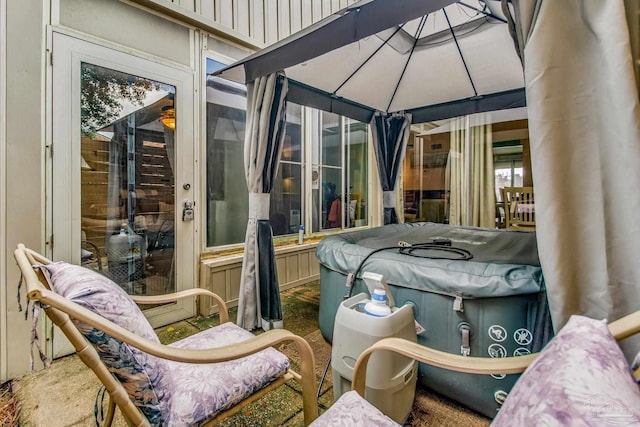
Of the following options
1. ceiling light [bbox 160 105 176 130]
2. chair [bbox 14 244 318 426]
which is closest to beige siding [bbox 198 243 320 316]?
ceiling light [bbox 160 105 176 130]

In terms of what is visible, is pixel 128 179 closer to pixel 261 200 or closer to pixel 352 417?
pixel 261 200

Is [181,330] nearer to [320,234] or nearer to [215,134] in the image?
[215,134]

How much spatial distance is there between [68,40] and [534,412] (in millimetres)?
2951

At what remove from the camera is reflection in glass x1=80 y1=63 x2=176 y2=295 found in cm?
214

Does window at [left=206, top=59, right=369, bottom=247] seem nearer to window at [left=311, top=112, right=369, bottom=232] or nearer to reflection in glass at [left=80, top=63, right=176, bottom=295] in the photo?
window at [left=311, top=112, right=369, bottom=232]

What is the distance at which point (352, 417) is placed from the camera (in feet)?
A: 2.93

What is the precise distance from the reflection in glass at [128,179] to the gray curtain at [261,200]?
75 cm

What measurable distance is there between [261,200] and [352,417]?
1.77 metres

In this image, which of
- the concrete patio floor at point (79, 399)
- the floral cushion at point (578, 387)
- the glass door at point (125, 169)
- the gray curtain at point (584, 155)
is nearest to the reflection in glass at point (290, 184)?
the glass door at point (125, 169)

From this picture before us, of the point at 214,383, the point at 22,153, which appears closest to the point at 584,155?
the point at 214,383

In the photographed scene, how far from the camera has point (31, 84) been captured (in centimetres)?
183

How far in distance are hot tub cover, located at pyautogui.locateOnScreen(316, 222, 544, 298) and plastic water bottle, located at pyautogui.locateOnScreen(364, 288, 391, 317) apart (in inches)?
12.4

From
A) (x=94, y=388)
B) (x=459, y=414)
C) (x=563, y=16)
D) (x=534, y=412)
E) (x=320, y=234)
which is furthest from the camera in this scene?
(x=320, y=234)

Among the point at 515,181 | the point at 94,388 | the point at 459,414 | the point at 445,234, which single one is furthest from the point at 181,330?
the point at 515,181
